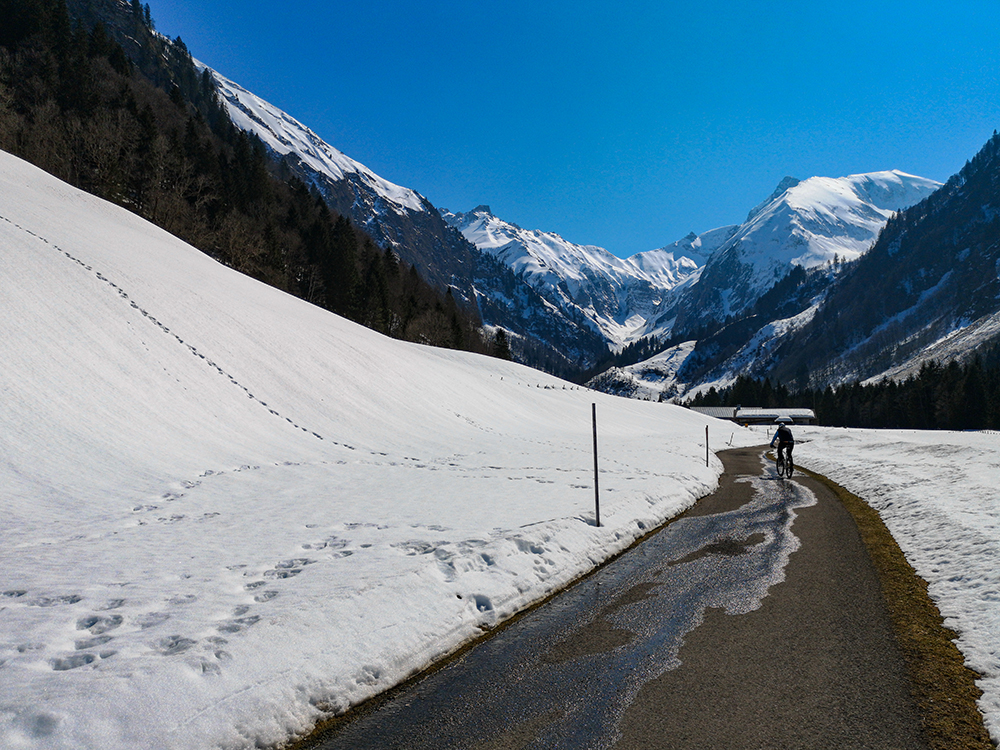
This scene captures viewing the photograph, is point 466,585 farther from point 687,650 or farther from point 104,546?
point 104,546

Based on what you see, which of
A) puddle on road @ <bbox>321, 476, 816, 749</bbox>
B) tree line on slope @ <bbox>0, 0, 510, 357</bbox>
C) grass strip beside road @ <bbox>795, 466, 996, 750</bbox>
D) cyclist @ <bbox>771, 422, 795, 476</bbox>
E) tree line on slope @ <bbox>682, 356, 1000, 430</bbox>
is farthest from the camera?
tree line on slope @ <bbox>682, 356, 1000, 430</bbox>

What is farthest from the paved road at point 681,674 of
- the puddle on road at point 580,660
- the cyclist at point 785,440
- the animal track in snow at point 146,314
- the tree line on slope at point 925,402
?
the tree line on slope at point 925,402

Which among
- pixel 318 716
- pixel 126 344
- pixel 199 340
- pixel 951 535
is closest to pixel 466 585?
pixel 318 716

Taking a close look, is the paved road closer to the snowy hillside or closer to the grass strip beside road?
the grass strip beside road

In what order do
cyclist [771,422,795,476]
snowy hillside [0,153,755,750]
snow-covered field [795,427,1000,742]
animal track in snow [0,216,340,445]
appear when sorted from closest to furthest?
snowy hillside [0,153,755,750]
snow-covered field [795,427,1000,742]
cyclist [771,422,795,476]
animal track in snow [0,216,340,445]

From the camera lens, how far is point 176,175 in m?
65.3

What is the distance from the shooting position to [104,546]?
880 centimetres

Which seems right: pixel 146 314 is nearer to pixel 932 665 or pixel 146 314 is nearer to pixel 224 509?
pixel 224 509

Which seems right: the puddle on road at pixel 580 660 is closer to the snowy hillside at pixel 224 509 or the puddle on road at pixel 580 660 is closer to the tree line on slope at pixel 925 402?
the snowy hillside at pixel 224 509

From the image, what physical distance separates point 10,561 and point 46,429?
26.3 ft

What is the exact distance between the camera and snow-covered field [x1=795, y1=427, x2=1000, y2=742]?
18.3 feet

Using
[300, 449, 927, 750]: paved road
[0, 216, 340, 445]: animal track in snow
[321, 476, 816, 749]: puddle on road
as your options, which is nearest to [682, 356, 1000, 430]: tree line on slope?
[321, 476, 816, 749]: puddle on road

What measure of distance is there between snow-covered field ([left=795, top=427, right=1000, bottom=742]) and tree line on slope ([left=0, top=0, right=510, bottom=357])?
222ft

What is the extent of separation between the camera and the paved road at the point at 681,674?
4.23 m
